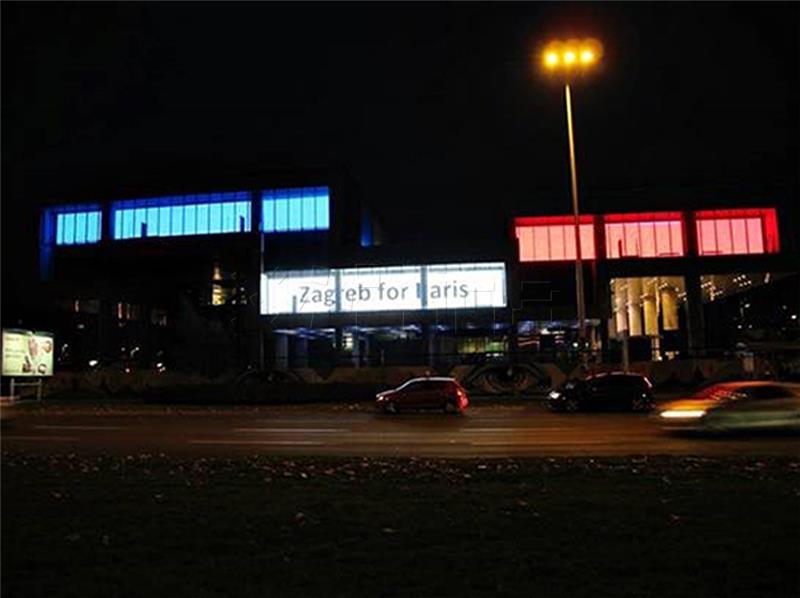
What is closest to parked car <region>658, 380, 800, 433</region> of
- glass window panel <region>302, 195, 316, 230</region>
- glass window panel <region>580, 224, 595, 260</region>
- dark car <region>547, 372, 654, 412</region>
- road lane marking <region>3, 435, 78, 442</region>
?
dark car <region>547, 372, 654, 412</region>

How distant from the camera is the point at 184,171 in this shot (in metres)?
74.7

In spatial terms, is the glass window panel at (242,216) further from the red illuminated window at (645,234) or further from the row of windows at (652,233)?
the red illuminated window at (645,234)

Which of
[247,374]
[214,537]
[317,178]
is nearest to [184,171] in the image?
[317,178]

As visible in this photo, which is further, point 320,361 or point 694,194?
point 694,194

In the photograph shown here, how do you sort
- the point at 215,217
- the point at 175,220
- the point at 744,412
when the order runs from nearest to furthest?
the point at 744,412 → the point at 215,217 → the point at 175,220

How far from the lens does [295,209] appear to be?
69.8 meters

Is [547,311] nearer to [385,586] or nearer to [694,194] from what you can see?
[694,194]

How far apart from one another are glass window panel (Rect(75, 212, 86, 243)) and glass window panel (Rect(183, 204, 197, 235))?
33.3 ft

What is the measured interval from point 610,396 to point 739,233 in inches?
1748

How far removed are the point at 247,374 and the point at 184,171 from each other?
36.1 metres

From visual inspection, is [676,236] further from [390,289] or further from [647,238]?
[390,289]

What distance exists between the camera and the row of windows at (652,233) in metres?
67.1

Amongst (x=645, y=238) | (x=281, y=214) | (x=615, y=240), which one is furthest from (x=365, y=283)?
(x=645, y=238)

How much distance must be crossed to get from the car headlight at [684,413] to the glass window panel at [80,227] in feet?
215
